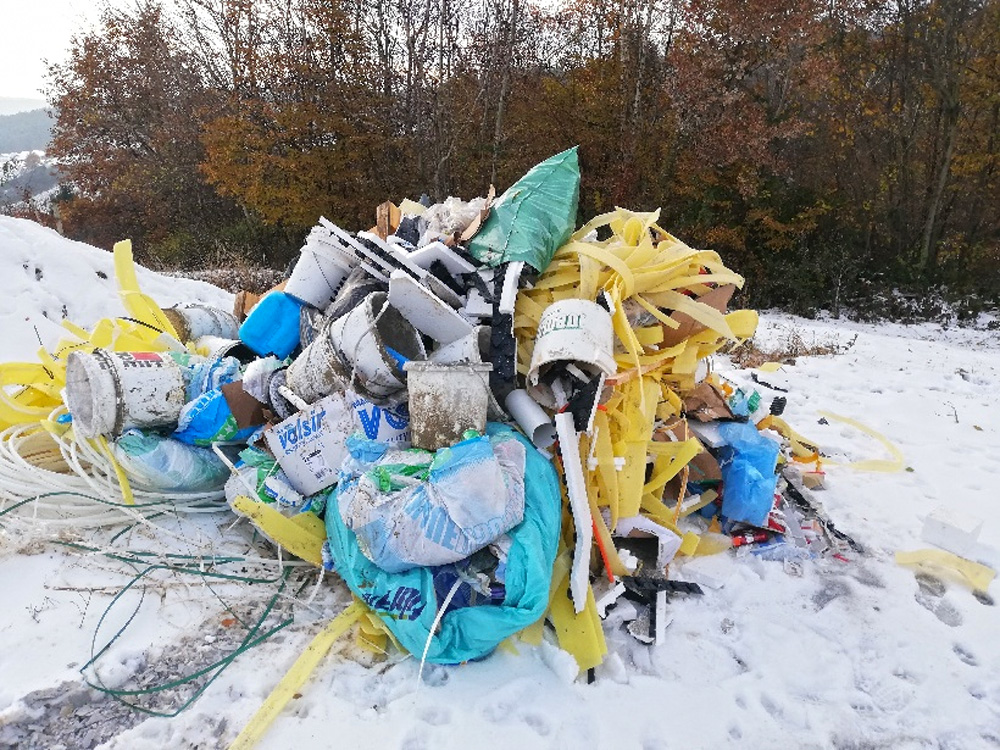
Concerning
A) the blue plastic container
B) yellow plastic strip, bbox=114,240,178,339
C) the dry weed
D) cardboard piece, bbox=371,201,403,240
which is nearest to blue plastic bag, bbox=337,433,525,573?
the blue plastic container

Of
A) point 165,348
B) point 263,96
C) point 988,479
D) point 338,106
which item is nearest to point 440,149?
point 338,106

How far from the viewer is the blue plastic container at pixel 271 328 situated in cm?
315

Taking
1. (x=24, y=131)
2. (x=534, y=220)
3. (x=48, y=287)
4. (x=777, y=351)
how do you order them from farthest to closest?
1. (x=24, y=131)
2. (x=777, y=351)
3. (x=48, y=287)
4. (x=534, y=220)

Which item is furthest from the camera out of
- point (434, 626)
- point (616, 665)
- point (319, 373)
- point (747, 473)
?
point (747, 473)

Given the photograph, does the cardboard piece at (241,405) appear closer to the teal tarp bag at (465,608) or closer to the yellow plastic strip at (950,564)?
the teal tarp bag at (465,608)

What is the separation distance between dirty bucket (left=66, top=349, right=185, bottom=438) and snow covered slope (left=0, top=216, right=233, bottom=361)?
1826 mm

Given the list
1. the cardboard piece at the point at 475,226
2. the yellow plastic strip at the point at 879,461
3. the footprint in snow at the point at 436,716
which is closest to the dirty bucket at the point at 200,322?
the cardboard piece at the point at 475,226

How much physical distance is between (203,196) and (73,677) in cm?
1575

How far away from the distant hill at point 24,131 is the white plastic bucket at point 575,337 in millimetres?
45402

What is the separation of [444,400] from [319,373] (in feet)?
2.21

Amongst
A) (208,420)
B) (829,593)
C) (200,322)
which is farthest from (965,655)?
(200,322)

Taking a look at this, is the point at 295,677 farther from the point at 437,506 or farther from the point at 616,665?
the point at 616,665

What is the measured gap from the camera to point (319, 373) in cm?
265

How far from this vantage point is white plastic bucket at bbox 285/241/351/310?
3100mm
